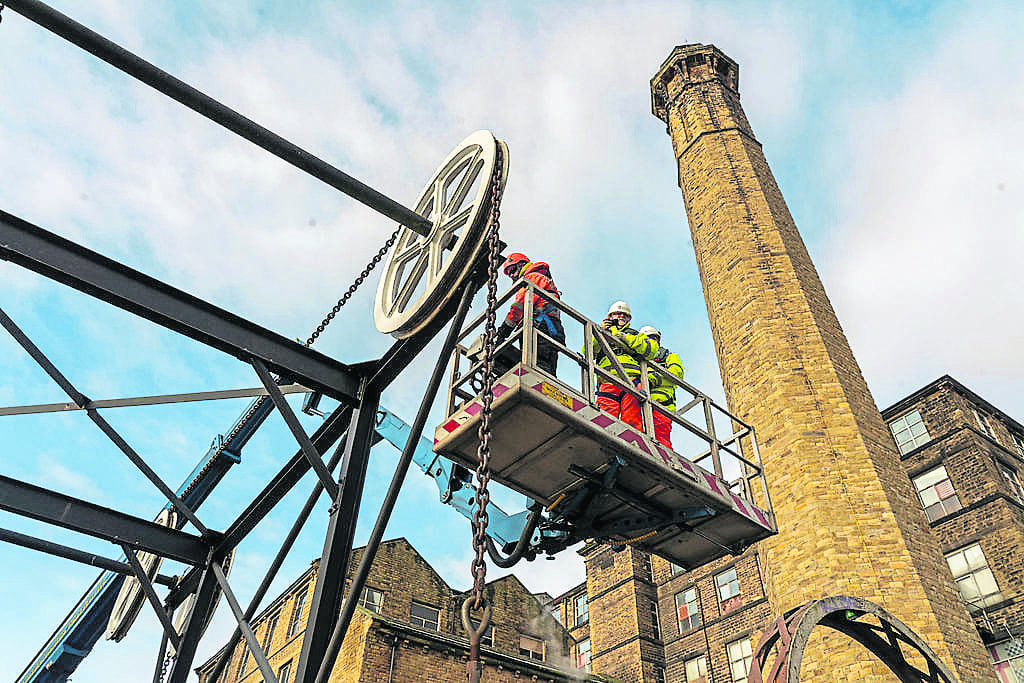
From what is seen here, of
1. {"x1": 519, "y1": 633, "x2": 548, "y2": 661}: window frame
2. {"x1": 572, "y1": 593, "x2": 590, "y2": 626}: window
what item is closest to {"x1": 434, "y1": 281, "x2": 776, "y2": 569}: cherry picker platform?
{"x1": 519, "y1": 633, "x2": 548, "y2": 661}: window frame

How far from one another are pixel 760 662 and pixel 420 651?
32.1 ft

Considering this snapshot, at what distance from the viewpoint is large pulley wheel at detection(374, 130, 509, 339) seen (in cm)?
509

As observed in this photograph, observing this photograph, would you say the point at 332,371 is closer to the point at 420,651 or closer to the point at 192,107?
the point at 192,107

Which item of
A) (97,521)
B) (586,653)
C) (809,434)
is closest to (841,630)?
(809,434)

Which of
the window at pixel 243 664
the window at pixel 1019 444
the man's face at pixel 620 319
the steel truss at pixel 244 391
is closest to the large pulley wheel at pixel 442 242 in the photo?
the steel truss at pixel 244 391

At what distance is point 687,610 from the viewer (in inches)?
953

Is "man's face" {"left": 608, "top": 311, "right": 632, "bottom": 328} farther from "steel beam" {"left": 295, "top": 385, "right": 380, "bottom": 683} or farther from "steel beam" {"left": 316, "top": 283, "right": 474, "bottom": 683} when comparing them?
"steel beam" {"left": 295, "top": 385, "right": 380, "bottom": 683}

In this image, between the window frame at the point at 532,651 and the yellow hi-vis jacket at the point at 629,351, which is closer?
the yellow hi-vis jacket at the point at 629,351

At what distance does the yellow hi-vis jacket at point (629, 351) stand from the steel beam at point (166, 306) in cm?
221

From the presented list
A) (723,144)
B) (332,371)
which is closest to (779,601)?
(332,371)

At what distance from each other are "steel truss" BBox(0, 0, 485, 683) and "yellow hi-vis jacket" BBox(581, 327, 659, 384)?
140 cm

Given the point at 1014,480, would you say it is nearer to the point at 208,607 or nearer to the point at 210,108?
the point at 208,607

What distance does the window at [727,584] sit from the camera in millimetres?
23031

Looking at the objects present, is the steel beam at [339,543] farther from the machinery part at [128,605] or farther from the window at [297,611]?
the window at [297,611]
